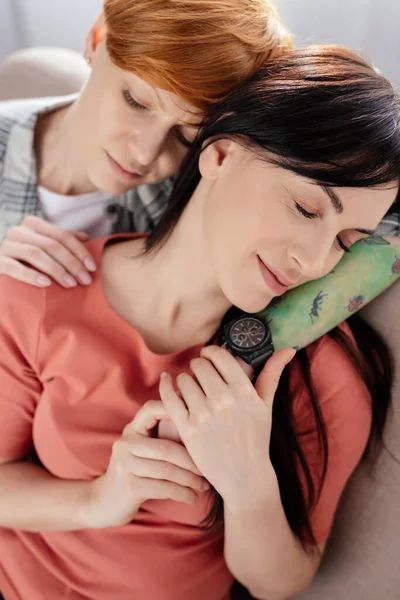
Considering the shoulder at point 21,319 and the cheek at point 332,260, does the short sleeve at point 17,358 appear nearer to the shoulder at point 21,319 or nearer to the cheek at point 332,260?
the shoulder at point 21,319

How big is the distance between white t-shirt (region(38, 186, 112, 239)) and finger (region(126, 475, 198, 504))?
528 millimetres

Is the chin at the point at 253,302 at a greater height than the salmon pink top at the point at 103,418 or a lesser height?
greater

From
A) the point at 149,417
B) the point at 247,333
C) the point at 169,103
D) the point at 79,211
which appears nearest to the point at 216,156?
the point at 169,103

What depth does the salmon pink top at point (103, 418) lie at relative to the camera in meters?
0.78

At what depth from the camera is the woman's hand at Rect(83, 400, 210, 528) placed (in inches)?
27.3

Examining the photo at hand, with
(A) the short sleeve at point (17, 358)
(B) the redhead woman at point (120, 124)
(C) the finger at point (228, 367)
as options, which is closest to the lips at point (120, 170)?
(B) the redhead woman at point (120, 124)

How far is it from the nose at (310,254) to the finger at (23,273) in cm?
34

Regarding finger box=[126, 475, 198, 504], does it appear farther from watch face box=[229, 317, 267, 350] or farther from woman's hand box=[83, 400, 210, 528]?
watch face box=[229, 317, 267, 350]

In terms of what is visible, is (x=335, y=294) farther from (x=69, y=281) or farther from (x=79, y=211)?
(x=79, y=211)

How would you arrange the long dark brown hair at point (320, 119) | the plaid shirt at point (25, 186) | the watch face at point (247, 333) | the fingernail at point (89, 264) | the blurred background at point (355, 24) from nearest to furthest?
the long dark brown hair at point (320, 119)
the watch face at point (247, 333)
the fingernail at point (89, 264)
the plaid shirt at point (25, 186)
the blurred background at point (355, 24)

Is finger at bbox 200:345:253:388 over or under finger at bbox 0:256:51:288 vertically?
over

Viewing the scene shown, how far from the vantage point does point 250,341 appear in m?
0.73

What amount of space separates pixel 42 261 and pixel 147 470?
32 cm

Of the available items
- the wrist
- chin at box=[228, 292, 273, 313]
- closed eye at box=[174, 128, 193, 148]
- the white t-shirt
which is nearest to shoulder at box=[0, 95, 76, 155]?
the white t-shirt
